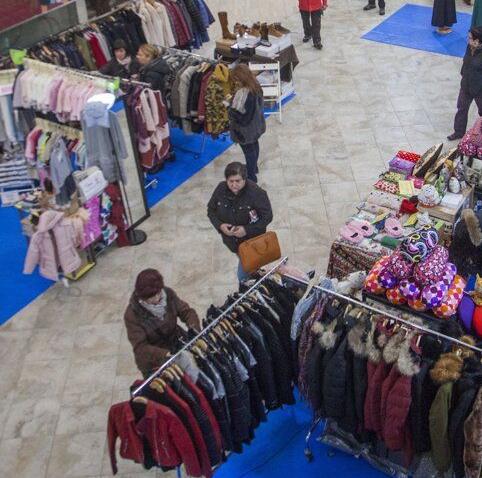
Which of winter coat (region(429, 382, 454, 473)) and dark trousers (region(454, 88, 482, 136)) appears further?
dark trousers (region(454, 88, 482, 136))

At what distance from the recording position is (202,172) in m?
8.27

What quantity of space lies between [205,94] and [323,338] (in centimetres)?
456

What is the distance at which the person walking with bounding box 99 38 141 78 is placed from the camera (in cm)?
805

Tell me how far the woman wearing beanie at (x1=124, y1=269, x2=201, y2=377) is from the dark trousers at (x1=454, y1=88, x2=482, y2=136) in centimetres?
523

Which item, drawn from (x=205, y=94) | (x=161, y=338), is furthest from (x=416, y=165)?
(x=161, y=338)

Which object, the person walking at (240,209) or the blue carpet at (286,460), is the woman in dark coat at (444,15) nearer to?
the person walking at (240,209)

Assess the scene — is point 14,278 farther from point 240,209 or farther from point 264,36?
point 264,36

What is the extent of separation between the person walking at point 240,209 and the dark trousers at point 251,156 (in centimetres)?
206

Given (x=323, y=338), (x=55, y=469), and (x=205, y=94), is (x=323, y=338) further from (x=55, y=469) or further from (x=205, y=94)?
(x=205, y=94)

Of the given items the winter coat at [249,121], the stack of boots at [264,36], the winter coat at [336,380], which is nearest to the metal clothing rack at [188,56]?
the stack of boots at [264,36]

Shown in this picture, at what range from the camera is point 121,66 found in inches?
319

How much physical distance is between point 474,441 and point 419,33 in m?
9.53

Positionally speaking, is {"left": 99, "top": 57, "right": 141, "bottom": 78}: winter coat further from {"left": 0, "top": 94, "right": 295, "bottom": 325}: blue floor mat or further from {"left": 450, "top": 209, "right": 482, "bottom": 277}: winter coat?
{"left": 450, "top": 209, "right": 482, "bottom": 277}: winter coat

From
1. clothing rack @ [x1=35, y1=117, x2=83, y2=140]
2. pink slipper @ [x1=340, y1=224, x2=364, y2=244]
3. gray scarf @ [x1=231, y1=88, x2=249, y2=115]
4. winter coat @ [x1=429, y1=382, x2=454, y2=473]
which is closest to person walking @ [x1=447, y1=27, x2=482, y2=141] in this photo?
gray scarf @ [x1=231, y1=88, x2=249, y2=115]
